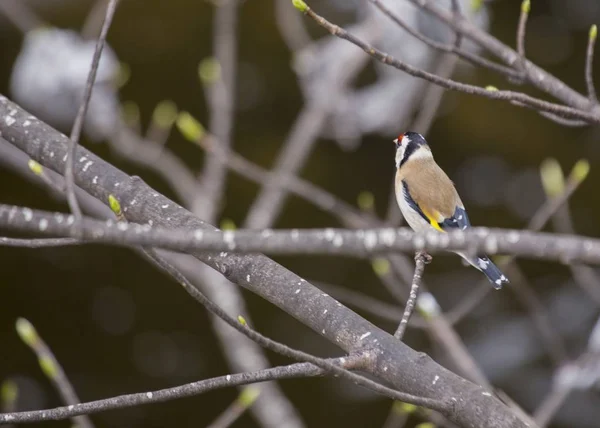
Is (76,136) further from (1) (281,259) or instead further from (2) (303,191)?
(1) (281,259)

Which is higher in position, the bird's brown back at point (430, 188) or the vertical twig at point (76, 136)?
the bird's brown back at point (430, 188)

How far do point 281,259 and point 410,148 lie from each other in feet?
6.78

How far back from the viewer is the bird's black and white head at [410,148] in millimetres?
3119

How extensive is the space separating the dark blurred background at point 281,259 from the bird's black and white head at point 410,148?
201 centimetres

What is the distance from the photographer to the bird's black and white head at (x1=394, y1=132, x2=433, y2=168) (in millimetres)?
3119

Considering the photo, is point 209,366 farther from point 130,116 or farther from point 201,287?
point 130,116

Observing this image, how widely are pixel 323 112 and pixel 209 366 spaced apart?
6.66ft

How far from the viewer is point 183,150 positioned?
17.8 ft

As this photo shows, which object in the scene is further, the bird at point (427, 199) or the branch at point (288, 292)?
the bird at point (427, 199)

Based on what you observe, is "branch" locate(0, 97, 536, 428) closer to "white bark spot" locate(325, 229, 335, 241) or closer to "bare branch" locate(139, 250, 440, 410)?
"bare branch" locate(139, 250, 440, 410)

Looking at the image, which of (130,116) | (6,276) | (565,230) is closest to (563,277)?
(565,230)

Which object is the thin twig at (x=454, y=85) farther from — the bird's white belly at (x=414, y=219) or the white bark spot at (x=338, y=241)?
the bird's white belly at (x=414, y=219)

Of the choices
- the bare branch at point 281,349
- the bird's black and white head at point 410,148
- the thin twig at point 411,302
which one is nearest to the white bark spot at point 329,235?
the bare branch at point 281,349

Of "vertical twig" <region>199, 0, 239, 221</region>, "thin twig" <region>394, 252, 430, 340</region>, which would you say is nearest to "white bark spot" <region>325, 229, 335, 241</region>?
"thin twig" <region>394, 252, 430, 340</region>
